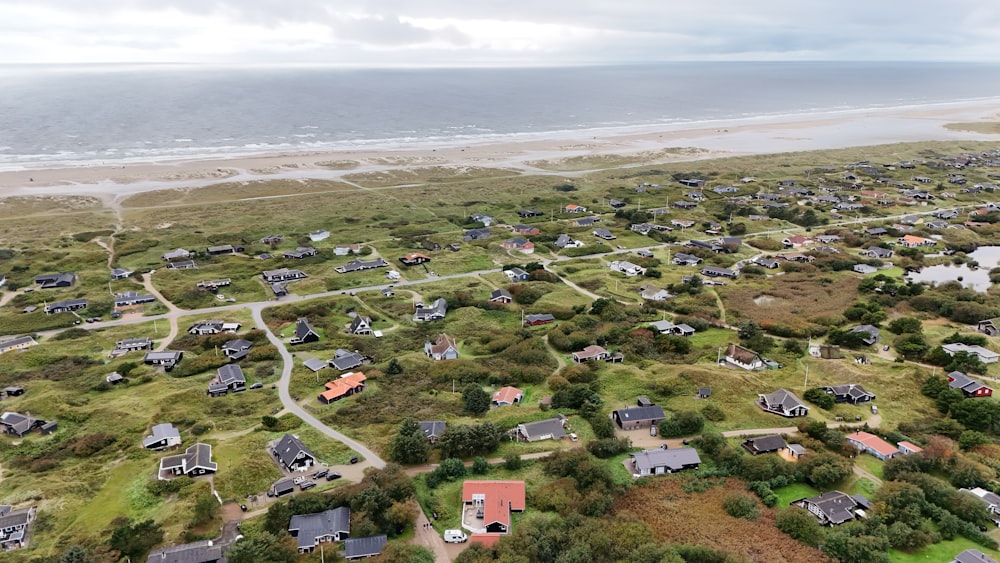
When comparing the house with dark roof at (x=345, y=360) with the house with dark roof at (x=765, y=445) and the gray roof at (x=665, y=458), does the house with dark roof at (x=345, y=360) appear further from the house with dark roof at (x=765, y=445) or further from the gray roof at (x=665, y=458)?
the house with dark roof at (x=765, y=445)

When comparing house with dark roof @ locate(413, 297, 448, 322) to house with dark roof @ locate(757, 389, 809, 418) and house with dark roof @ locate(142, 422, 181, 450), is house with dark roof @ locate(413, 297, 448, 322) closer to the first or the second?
house with dark roof @ locate(142, 422, 181, 450)

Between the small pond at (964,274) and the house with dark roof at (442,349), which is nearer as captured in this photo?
the house with dark roof at (442,349)

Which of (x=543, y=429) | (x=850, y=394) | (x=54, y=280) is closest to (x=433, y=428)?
(x=543, y=429)

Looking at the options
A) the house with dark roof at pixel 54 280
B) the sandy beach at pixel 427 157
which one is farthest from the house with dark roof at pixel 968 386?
the sandy beach at pixel 427 157

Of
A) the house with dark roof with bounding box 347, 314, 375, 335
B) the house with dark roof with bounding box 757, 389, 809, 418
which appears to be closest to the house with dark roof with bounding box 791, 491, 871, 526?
the house with dark roof with bounding box 757, 389, 809, 418

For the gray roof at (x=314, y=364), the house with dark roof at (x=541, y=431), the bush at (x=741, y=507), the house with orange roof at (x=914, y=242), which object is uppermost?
the house with orange roof at (x=914, y=242)

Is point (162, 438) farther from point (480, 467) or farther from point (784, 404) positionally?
point (784, 404)
